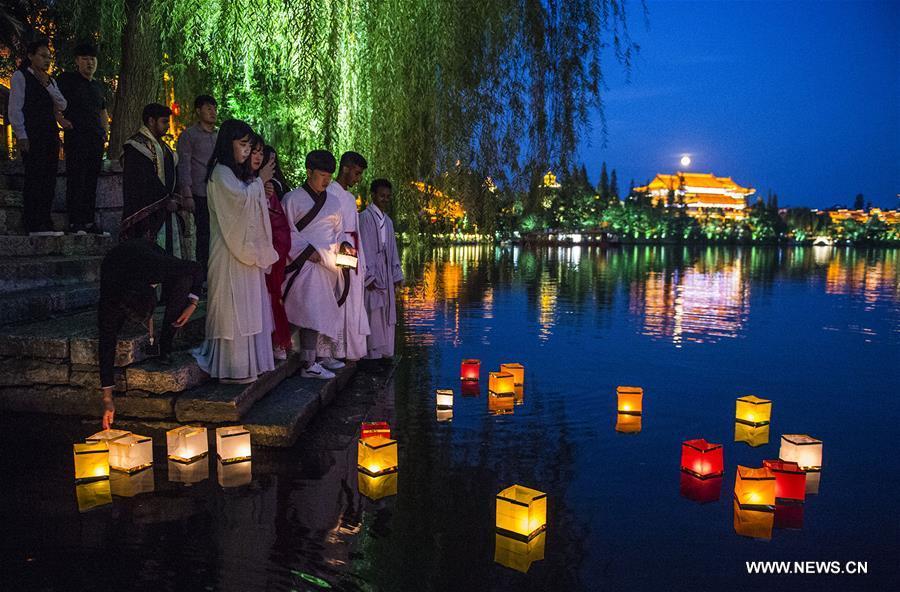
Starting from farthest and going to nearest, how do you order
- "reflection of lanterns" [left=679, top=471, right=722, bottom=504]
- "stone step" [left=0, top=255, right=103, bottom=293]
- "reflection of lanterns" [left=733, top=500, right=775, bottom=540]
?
"stone step" [left=0, top=255, right=103, bottom=293]
"reflection of lanterns" [left=679, top=471, right=722, bottom=504]
"reflection of lanterns" [left=733, top=500, right=775, bottom=540]

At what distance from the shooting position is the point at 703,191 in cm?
12631

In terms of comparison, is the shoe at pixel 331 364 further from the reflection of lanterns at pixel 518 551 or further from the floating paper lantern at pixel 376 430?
the reflection of lanterns at pixel 518 551

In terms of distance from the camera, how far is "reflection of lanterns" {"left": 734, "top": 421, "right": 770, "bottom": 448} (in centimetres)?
510

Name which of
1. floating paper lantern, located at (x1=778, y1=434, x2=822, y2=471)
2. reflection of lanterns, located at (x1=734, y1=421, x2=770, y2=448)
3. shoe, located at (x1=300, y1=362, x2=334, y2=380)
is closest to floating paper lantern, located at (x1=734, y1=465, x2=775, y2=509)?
floating paper lantern, located at (x1=778, y1=434, x2=822, y2=471)

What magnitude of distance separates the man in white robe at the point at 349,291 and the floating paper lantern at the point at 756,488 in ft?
11.9

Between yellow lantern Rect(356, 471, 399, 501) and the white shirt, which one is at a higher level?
the white shirt

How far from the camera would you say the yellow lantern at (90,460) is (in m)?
3.82

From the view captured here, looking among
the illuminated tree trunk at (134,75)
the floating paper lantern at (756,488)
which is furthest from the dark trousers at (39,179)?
the floating paper lantern at (756,488)

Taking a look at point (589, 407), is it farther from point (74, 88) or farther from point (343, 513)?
point (74, 88)

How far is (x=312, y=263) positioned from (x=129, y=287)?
171cm

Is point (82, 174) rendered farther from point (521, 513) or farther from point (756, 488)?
point (756, 488)

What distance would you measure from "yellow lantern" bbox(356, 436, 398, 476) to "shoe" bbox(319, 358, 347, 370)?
218 cm

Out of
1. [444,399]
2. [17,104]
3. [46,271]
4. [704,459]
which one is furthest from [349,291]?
[17,104]

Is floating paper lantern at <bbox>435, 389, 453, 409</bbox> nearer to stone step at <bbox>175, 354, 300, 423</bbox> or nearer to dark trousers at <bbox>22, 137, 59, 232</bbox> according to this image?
stone step at <bbox>175, 354, 300, 423</bbox>
